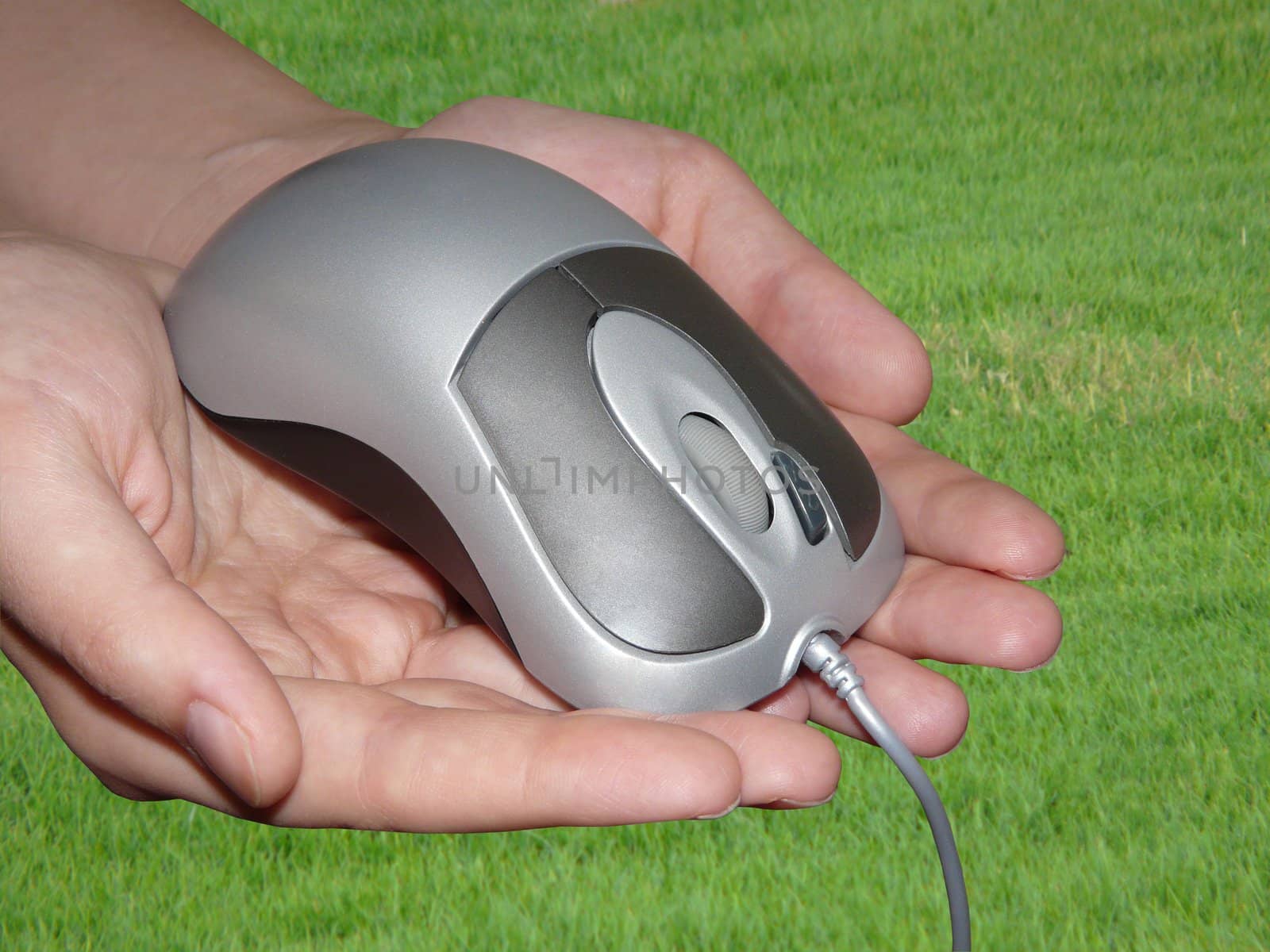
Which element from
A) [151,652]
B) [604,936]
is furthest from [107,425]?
[604,936]

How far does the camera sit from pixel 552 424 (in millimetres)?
1044

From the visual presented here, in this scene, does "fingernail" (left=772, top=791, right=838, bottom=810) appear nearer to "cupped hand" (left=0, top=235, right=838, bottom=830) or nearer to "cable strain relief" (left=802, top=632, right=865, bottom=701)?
"cupped hand" (left=0, top=235, right=838, bottom=830)

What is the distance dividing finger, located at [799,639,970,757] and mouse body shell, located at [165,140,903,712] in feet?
0.22

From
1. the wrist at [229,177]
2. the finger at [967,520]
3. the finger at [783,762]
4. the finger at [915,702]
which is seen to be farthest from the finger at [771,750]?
the wrist at [229,177]

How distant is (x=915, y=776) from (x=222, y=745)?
1.76ft

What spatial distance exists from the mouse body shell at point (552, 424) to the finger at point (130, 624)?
24 cm

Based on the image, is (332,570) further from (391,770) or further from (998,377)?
(998,377)

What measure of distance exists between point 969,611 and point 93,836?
1281 mm

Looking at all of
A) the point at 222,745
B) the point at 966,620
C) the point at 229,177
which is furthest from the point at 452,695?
the point at 229,177

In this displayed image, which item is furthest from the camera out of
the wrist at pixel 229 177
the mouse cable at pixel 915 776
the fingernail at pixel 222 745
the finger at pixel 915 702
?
the wrist at pixel 229 177

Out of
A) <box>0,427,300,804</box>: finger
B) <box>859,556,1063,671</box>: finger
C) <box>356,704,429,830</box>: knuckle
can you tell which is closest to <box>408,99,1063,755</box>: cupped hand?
<box>859,556,1063,671</box>: finger

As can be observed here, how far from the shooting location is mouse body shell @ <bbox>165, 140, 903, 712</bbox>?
3.36ft

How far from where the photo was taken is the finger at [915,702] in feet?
3.64

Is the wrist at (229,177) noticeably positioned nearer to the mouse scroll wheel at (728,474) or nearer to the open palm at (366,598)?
the open palm at (366,598)
